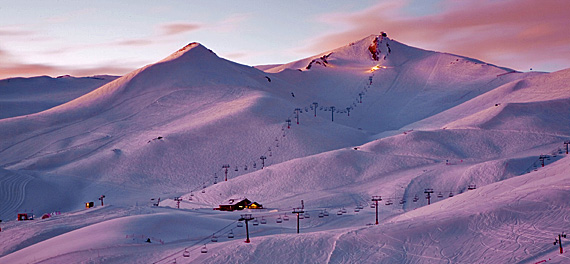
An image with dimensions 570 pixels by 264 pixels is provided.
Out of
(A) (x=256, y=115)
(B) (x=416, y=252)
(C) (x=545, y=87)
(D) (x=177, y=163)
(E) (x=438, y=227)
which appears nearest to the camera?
(B) (x=416, y=252)

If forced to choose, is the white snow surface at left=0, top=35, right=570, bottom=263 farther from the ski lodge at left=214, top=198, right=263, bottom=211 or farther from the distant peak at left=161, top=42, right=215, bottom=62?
the ski lodge at left=214, top=198, right=263, bottom=211

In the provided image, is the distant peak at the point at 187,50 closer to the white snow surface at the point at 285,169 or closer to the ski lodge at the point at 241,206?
the white snow surface at the point at 285,169

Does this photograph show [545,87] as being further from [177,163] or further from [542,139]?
[177,163]

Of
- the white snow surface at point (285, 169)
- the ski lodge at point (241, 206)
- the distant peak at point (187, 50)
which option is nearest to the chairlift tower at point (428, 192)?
the white snow surface at point (285, 169)

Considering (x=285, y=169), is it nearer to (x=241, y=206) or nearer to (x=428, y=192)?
(x=241, y=206)

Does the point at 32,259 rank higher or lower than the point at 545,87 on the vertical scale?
lower

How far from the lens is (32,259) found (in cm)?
4597

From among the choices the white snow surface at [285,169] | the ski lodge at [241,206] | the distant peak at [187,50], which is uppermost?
the distant peak at [187,50]

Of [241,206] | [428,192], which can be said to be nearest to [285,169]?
[241,206]

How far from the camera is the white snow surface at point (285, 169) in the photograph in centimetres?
4625

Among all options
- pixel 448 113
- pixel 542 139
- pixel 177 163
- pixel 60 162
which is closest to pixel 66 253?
pixel 177 163

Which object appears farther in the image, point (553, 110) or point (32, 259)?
point (553, 110)

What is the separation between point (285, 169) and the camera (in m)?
88.4

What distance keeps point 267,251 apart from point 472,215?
59.2ft
